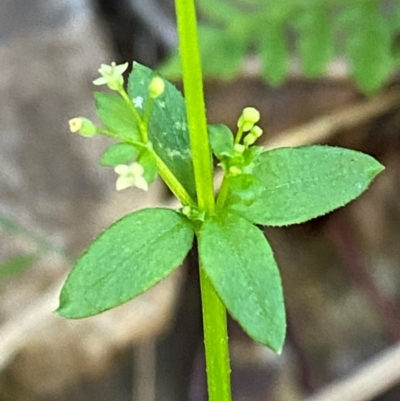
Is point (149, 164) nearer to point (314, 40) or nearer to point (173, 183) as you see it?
point (173, 183)

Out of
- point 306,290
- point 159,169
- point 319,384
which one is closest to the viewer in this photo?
point 159,169

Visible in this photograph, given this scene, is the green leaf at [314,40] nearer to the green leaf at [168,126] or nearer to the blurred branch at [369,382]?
the blurred branch at [369,382]

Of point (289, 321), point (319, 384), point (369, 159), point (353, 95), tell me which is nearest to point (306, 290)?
point (289, 321)

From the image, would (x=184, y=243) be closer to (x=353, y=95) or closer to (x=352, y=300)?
(x=352, y=300)

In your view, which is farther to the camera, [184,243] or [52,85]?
[52,85]

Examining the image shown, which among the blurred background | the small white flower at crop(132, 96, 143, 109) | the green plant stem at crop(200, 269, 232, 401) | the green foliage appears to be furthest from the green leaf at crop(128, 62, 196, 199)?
the green foliage

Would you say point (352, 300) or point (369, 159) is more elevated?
point (369, 159)

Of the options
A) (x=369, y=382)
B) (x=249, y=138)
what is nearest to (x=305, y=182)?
(x=249, y=138)

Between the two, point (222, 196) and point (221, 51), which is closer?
point (222, 196)
